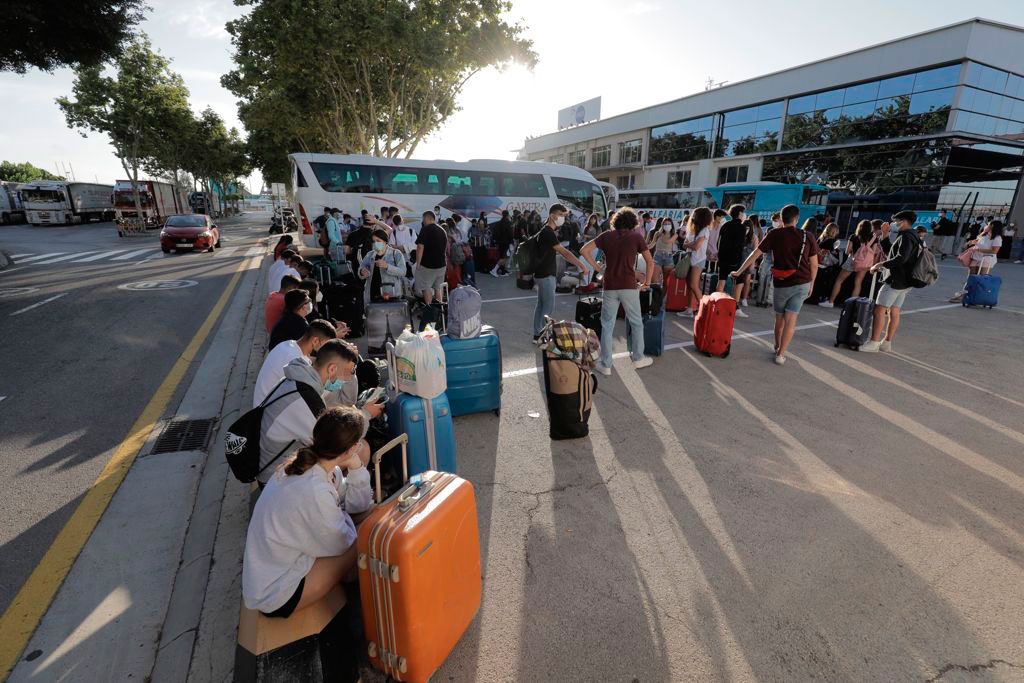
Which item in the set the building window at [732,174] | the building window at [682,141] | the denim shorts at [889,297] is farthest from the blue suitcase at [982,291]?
the building window at [682,141]

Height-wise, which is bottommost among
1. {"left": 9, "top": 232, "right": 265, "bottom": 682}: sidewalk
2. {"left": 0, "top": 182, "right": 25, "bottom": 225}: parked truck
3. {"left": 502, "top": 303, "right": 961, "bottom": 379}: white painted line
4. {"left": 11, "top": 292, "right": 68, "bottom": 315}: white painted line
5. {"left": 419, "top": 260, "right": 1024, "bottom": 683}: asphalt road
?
{"left": 419, "top": 260, "right": 1024, "bottom": 683}: asphalt road

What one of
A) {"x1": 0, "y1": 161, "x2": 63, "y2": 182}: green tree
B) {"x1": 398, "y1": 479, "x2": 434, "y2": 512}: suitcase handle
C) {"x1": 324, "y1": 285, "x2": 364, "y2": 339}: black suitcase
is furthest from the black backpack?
{"x1": 0, "y1": 161, "x2": 63, "y2": 182}: green tree

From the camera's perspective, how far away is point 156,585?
8.72 feet

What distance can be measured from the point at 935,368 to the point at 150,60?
4207 cm

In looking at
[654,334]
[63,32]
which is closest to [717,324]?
[654,334]

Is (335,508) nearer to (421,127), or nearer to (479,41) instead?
(479,41)

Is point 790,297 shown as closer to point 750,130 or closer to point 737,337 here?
point 737,337

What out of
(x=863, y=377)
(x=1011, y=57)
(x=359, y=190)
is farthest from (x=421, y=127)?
(x=1011, y=57)

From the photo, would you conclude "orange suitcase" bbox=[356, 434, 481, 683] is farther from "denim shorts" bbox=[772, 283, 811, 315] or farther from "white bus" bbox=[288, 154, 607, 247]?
"white bus" bbox=[288, 154, 607, 247]

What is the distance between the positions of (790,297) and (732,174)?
35.3 meters

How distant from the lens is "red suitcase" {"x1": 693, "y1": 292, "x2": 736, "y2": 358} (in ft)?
21.3

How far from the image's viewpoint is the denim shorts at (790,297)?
6.04m

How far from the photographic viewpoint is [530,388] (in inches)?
216

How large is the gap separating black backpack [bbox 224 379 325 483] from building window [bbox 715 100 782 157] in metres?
38.8
